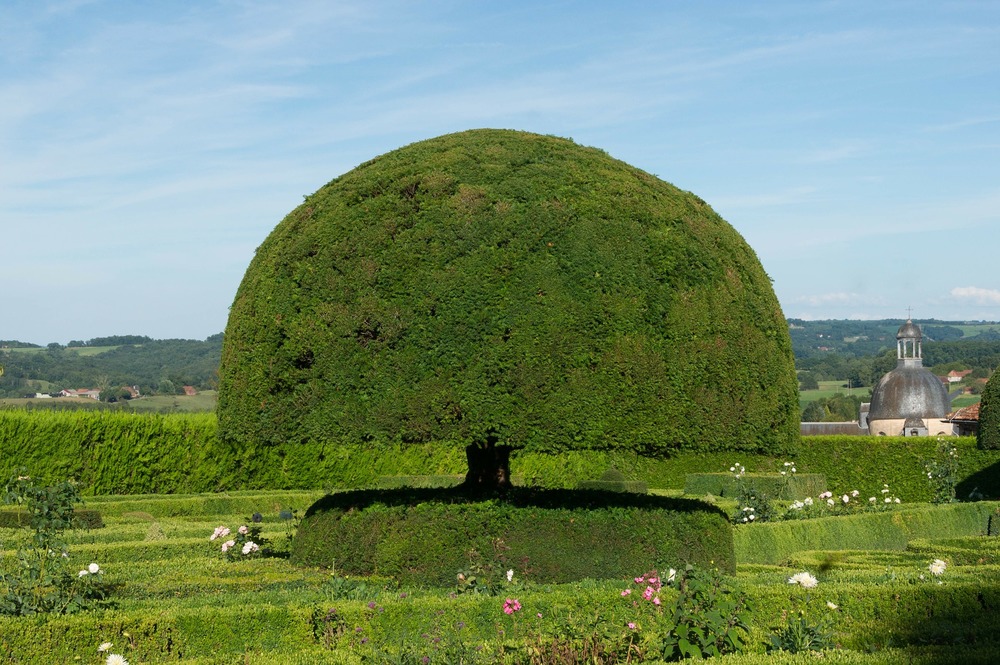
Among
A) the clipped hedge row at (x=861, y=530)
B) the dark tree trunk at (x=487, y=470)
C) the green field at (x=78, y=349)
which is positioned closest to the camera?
the dark tree trunk at (x=487, y=470)

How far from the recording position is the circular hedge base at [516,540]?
38.4 ft

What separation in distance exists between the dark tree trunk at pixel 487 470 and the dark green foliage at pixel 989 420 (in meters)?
19.8

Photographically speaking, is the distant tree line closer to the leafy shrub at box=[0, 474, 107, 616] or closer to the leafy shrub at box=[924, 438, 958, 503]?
the leafy shrub at box=[924, 438, 958, 503]

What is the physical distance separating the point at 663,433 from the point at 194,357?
10520 centimetres

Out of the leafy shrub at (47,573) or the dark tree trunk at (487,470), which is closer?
the leafy shrub at (47,573)

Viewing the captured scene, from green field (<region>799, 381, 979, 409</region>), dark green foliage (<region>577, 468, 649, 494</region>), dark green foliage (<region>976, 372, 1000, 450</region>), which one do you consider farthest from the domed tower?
green field (<region>799, 381, 979, 409</region>)

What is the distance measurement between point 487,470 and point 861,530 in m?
8.67

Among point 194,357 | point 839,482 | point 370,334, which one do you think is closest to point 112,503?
point 370,334

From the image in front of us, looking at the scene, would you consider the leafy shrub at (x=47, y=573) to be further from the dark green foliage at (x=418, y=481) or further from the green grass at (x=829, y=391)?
the green grass at (x=829, y=391)

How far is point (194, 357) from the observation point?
364 feet

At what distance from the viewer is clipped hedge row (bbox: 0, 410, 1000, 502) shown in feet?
84.0

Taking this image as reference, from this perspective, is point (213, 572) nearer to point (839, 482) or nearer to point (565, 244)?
point (565, 244)

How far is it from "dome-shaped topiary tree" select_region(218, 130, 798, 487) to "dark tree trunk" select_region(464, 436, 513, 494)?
1621 mm

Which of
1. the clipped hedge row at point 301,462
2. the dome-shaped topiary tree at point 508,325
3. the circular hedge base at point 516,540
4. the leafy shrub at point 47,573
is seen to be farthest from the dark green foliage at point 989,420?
the leafy shrub at point 47,573
